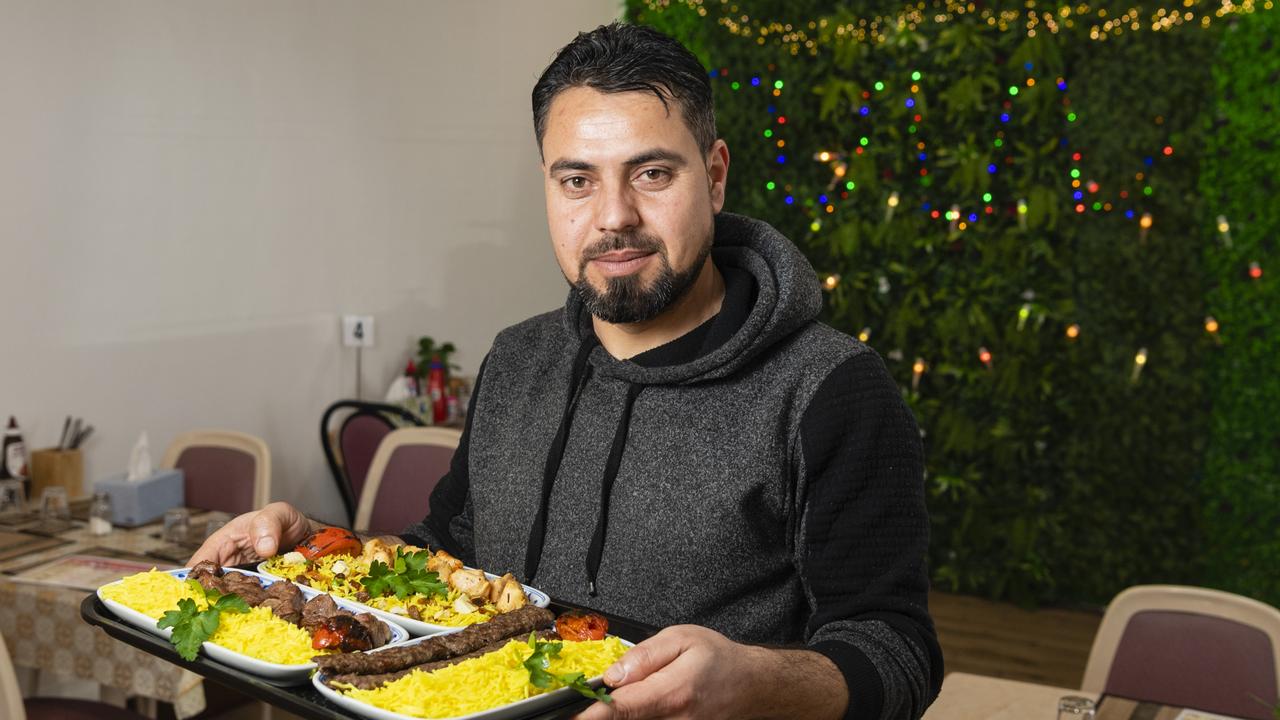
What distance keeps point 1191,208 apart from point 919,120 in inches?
45.2

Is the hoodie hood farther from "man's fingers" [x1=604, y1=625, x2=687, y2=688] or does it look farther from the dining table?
the dining table

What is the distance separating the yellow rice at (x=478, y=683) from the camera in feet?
3.21

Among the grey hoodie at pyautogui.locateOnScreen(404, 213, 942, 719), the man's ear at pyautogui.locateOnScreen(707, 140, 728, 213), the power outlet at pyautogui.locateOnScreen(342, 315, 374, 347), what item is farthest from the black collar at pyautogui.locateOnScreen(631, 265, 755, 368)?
the power outlet at pyautogui.locateOnScreen(342, 315, 374, 347)

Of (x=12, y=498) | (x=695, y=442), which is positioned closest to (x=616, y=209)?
(x=695, y=442)

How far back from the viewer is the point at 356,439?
14.7ft

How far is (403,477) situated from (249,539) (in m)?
1.97

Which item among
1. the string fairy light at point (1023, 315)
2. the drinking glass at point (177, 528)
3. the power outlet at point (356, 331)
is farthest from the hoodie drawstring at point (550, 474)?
the string fairy light at point (1023, 315)

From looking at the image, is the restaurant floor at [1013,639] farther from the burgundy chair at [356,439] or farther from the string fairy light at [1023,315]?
the burgundy chair at [356,439]

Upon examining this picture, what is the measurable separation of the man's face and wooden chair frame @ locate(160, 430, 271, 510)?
229 centimetres

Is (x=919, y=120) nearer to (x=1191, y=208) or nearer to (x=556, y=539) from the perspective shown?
(x=1191, y=208)

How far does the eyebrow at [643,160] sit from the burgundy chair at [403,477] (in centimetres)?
205

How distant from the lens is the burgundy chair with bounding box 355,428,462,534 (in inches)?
131

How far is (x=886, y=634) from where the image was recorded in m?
1.18

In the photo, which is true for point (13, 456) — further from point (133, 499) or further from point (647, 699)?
point (647, 699)
